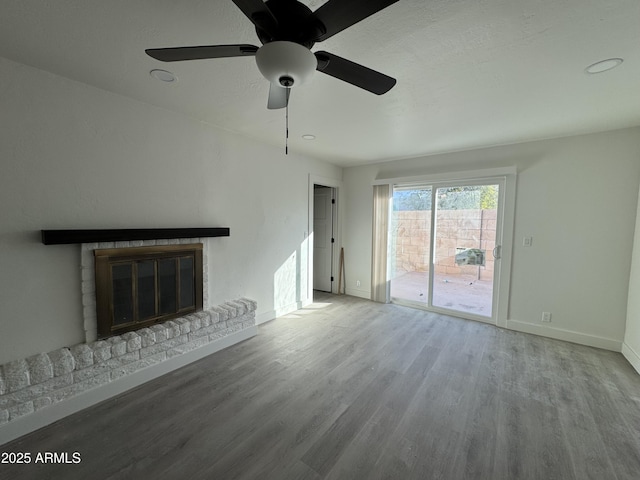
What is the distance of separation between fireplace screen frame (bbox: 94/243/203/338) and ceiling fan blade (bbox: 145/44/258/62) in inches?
67.9

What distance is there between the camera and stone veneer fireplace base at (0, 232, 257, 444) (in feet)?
5.71

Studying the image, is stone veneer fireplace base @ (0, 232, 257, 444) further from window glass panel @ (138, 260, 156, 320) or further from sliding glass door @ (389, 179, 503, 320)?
sliding glass door @ (389, 179, 503, 320)

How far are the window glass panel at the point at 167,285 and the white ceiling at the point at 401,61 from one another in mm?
1540

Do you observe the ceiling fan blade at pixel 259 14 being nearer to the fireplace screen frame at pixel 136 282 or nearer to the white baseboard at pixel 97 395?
the fireplace screen frame at pixel 136 282

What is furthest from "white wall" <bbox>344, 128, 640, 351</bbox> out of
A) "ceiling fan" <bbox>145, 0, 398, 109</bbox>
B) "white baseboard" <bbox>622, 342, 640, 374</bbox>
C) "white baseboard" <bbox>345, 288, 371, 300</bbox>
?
"ceiling fan" <bbox>145, 0, 398, 109</bbox>

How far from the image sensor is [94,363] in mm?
2031

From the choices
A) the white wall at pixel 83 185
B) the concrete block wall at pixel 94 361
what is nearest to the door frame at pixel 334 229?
the white wall at pixel 83 185

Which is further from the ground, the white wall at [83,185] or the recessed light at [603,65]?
the recessed light at [603,65]

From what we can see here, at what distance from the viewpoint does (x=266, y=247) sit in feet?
12.3

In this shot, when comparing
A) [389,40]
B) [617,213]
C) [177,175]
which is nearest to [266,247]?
[177,175]

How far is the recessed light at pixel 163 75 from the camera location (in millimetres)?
1929

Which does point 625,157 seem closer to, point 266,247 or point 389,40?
point 389,40

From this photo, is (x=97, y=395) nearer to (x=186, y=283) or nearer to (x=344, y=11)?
(x=186, y=283)

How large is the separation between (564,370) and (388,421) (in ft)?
6.51
